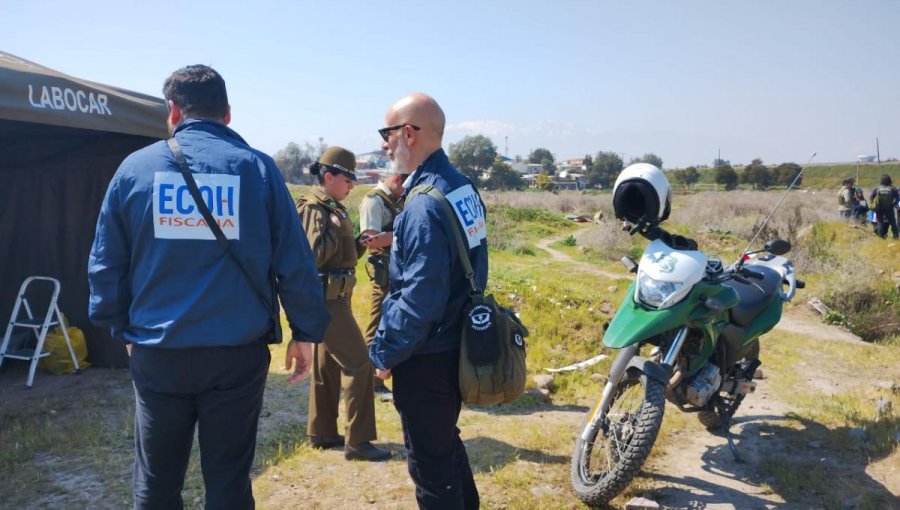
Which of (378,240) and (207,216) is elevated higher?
(207,216)

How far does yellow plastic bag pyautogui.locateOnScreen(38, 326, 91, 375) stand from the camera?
5.94 meters

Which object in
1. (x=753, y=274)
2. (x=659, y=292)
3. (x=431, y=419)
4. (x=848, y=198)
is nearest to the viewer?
(x=431, y=419)

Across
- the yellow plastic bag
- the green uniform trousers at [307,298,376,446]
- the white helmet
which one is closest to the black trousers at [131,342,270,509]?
the green uniform trousers at [307,298,376,446]

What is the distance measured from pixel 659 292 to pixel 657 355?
40 centimetres

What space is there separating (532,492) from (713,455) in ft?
4.40

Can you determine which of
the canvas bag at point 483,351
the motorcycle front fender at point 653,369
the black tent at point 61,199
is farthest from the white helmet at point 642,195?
the black tent at point 61,199

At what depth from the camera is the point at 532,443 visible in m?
4.17

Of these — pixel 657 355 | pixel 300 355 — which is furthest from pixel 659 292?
pixel 300 355

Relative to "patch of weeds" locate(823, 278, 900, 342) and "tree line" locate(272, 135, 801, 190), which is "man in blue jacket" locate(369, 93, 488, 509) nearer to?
"patch of weeds" locate(823, 278, 900, 342)

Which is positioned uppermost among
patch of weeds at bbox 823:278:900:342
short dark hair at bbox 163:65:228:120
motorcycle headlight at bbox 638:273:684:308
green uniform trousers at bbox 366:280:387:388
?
short dark hair at bbox 163:65:228:120

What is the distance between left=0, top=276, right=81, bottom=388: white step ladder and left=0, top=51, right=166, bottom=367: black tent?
0.26 meters

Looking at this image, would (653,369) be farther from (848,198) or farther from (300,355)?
Answer: (848,198)

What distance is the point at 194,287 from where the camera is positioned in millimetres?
2209

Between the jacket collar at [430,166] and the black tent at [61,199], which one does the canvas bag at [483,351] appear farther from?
the black tent at [61,199]
